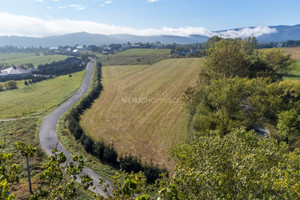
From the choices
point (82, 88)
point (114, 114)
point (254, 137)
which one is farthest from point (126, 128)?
point (82, 88)

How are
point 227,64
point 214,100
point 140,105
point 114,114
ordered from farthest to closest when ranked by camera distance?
point 140,105 → point 114,114 → point 227,64 → point 214,100

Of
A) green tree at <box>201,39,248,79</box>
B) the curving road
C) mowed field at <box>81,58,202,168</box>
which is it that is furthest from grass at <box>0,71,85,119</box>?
green tree at <box>201,39,248,79</box>

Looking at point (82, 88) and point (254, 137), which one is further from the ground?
point (254, 137)

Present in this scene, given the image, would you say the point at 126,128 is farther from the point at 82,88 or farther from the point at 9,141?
the point at 82,88

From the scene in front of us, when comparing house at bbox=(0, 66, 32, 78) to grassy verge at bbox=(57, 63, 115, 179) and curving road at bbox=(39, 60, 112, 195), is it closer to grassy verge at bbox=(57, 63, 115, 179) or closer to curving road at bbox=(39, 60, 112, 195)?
curving road at bbox=(39, 60, 112, 195)

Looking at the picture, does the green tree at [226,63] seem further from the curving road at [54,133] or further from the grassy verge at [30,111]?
the grassy verge at [30,111]

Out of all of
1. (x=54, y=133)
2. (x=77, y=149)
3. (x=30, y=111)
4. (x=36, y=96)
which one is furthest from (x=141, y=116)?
(x=36, y=96)
